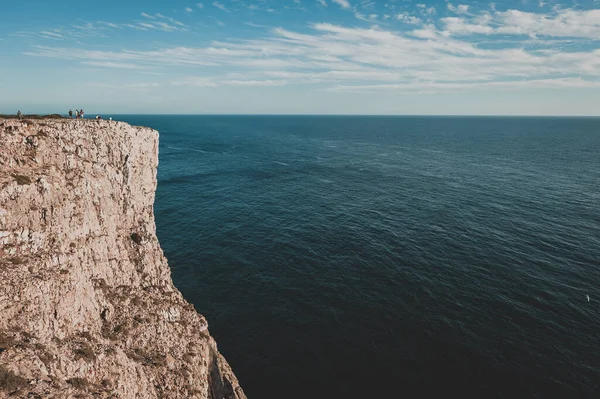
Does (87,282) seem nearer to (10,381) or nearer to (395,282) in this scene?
(10,381)

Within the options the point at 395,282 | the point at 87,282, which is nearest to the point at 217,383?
the point at 87,282

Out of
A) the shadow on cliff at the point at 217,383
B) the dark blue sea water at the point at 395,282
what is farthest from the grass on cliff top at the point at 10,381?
the dark blue sea water at the point at 395,282

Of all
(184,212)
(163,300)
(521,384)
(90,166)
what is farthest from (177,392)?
(184,212)

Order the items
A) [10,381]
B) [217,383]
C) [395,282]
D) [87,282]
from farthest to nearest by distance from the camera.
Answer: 1. [395,282]
2. [217,383]
3. [87,282]
4. [10,381]

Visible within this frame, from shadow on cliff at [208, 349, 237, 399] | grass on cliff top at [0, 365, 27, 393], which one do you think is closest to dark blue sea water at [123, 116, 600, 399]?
shadow on cliff at [208, 349, 237, 399]

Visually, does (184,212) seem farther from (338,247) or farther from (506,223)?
(506,223)

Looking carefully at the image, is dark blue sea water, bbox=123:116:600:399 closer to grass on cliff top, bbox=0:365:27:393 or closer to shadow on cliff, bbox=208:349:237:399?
shadow on cliff, bbox=208:349:237:399

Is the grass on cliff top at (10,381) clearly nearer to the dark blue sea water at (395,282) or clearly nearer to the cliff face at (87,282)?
the cliff face at (87,282)
